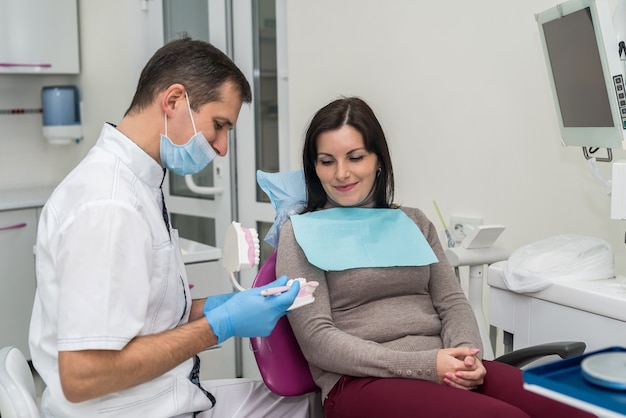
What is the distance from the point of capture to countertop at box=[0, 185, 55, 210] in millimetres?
3221

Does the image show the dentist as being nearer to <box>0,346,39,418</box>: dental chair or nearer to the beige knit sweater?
<box>0,346,39,418</box>: dental chair

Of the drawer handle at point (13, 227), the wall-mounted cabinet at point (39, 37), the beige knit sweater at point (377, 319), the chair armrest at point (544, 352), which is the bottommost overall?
the chair armrest at point (544, 352)

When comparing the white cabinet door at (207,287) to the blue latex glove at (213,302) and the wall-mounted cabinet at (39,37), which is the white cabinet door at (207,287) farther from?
the wall-mounted cabinet at (39,37)

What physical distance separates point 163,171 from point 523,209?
105 cm

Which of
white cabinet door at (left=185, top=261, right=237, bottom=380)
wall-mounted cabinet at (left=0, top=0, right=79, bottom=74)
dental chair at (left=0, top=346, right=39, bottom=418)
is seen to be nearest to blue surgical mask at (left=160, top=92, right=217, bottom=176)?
dental chair at (left=0, top=346, right=39, bottom=418)

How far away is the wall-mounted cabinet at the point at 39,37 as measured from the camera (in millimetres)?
3408

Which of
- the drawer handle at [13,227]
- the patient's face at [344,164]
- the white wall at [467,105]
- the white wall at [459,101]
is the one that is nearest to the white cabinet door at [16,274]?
the drawer handle at [13,227]

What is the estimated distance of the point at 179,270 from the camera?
4.43ft

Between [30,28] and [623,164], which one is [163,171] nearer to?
[623,164]

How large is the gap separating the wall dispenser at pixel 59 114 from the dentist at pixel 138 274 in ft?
8.32

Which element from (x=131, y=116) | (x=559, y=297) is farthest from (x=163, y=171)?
(x=559, y=297)

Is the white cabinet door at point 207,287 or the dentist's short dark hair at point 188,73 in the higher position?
the dentist's short dark hair at point 188,73

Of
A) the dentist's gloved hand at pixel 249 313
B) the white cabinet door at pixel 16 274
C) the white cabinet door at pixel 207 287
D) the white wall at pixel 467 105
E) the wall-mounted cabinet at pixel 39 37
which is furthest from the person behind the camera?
the wall-mounted cabinet at pixel 39 37

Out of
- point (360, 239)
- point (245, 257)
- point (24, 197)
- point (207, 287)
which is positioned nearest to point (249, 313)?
point (245, 257)
